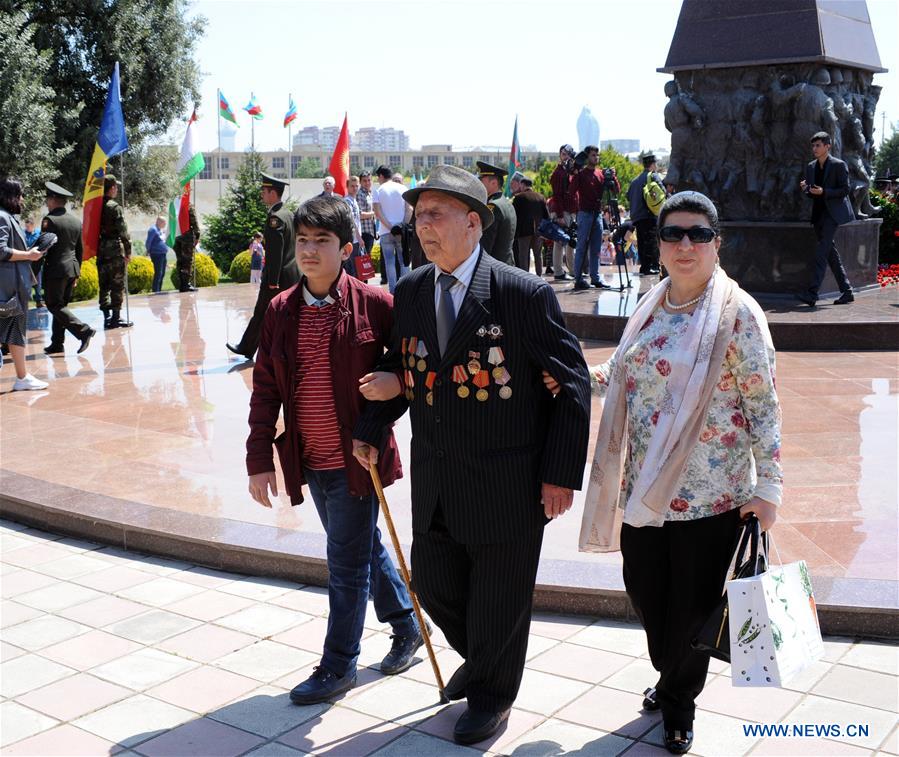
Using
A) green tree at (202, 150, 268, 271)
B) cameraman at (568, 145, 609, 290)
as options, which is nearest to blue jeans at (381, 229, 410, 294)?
cameraman at (568, 145, 609, 290)

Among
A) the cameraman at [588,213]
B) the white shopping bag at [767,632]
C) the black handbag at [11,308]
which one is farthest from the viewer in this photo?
the cameraman at [588,213]

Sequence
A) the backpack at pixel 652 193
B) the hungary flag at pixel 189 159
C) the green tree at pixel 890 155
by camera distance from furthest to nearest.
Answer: the green tree at pixel 890 155 < the hungary flag at pixel 189 159 < the backpack at pixel 652 193

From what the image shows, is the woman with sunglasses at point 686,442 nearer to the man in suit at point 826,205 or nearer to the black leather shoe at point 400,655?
the black leather shoe at point 400,655

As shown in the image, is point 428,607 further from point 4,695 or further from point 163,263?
point 163,263

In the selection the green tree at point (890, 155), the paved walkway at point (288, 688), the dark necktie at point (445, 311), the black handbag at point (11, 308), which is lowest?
the paved walkway at point (288, 688)

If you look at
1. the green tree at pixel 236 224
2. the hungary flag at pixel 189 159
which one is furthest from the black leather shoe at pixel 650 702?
the green tree at pixel 236 224

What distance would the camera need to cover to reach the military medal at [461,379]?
344cm

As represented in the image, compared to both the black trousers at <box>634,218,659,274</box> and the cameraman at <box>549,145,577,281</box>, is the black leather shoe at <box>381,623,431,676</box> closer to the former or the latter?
the cameraman at <box>549,145,577,281</box>

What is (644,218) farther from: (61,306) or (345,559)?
(345,559)

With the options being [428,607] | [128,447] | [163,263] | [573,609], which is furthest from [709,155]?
[163,263]

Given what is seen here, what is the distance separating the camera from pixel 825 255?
1237 centimetres

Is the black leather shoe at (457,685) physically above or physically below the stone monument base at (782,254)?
below

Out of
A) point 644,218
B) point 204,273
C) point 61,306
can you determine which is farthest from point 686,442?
point 204,273

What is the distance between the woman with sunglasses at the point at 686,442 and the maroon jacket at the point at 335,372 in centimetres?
77
